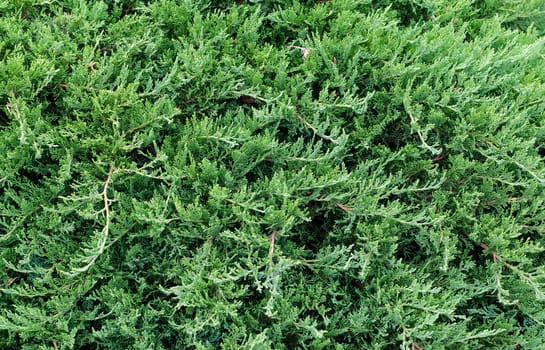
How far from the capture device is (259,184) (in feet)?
7.59

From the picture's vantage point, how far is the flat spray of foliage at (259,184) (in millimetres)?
2201

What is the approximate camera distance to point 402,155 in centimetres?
244

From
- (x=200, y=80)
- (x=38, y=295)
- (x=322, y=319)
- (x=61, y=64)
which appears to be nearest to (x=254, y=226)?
(x=322, y=319)

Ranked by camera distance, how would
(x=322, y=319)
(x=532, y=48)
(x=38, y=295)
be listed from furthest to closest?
(x=532, y=48), (x=322, y=319), (x=38, y=295)

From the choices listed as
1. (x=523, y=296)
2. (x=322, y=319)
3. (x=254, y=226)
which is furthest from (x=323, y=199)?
(x=523, y=296)

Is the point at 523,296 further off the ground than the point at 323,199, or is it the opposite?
the point at 323,199

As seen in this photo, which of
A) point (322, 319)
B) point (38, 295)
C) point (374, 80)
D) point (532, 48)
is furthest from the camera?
point (532, 48)

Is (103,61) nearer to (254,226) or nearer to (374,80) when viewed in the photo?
(254,226)

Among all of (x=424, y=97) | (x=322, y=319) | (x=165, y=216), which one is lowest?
(x=322, y=319)

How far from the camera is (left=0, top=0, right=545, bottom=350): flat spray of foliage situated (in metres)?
2.20

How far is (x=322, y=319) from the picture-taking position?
93.5 inches

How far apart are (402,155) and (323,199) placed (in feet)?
1.43

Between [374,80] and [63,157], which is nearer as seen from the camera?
[63,157]

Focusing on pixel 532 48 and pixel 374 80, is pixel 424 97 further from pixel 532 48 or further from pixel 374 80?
pixel 532 48
